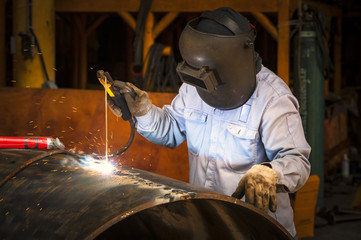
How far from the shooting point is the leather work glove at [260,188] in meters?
1.76

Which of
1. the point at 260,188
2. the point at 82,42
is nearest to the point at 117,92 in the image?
the point at 260,188

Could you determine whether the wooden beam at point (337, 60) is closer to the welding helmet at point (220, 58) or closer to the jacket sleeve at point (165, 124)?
the jacket sleeve at point (165, 124)

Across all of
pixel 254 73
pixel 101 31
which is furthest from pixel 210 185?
pixel 101 31

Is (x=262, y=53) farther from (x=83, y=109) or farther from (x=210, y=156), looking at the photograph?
(x=210, y=156)

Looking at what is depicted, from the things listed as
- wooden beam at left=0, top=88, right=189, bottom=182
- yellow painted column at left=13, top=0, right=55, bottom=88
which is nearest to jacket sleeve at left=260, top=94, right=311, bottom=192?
wooden beam at left=0, top=88, right=189, bottom=182

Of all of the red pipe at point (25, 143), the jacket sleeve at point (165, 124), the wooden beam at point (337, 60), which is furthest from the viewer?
the wooden beam at point (337, 60)

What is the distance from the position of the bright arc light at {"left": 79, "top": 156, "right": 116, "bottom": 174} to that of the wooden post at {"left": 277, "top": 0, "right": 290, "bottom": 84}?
4089 mm

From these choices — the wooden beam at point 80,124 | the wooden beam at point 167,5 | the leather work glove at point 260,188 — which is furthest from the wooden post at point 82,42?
the leather work glove at point 260,188

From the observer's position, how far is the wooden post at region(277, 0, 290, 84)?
5.72m

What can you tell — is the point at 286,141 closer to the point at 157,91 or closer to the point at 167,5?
the point at 157,91

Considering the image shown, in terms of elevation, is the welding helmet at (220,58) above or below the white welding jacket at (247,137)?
above

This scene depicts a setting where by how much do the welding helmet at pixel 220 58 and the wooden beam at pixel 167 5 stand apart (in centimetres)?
372

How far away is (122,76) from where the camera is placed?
493 inches

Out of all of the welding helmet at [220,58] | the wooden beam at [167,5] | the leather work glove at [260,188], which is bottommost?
the leather work glove at [260,188]
